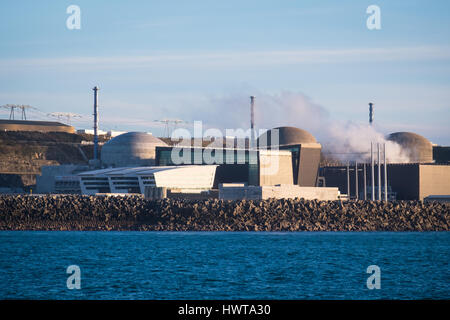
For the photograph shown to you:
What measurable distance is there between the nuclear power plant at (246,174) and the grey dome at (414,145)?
48.7 feet

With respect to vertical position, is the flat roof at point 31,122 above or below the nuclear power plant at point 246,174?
above

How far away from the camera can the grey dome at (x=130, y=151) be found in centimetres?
12344

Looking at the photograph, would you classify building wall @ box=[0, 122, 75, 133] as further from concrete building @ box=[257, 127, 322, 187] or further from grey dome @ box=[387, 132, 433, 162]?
grey dome @ box=[387, 132, 433, 162]

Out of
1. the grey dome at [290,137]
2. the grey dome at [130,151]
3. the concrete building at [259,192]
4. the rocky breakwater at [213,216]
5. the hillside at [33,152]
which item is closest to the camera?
the rocky breakwater at [213,216]

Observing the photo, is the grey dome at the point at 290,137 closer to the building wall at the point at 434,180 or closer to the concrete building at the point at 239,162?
the concrete building at the point at 239,162

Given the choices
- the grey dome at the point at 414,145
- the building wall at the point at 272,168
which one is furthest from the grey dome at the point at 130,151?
the grey dome at the point at 414,145

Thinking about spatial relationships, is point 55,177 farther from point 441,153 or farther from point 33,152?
point 441,153

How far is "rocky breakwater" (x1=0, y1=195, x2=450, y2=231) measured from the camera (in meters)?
76.2

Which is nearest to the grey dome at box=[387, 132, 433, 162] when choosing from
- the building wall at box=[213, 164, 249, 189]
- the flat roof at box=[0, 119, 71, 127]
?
the building wall at box=[213, 164, 249, 189]

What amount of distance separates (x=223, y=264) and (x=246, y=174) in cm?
6165

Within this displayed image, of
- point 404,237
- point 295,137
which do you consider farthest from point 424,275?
point 295,137

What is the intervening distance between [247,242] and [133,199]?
24.5 meters

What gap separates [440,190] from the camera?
10975 centimetres
